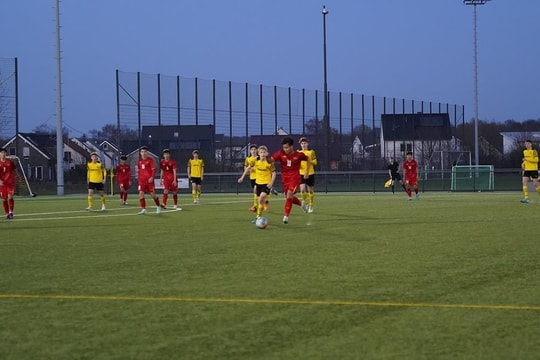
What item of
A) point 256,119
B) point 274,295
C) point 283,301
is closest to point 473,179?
point 256,119

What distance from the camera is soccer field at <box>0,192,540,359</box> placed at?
5.97 metres

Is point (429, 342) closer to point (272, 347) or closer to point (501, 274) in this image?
point (272, 347)

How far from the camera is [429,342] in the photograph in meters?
6.03

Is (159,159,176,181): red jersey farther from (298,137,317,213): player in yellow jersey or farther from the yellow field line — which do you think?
the yellow field line

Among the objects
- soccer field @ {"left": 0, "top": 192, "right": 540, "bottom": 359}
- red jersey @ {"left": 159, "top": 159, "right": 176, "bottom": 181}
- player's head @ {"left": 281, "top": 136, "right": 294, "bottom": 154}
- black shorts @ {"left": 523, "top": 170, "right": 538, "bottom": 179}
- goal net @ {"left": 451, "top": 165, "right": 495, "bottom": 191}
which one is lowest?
soccer field @ {"left": 0, "top": 192, "right": 540, "bottom": 359}

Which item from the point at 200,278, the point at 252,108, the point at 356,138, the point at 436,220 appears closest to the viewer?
the point at 200,278

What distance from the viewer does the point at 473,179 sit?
4912 cm

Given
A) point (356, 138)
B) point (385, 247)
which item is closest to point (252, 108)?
point (356, 138)

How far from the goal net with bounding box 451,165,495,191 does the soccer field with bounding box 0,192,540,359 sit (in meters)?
34.1

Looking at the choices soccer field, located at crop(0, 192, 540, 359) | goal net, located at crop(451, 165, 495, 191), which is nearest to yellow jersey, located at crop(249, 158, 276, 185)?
soccer field, located at crop(0, 192, 540, 359)

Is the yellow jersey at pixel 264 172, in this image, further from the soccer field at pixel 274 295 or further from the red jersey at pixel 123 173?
the red jersey at pixel 123 173

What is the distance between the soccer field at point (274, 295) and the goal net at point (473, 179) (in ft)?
112

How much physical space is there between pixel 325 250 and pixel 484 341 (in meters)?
6.41

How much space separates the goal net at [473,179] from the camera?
160 ft
